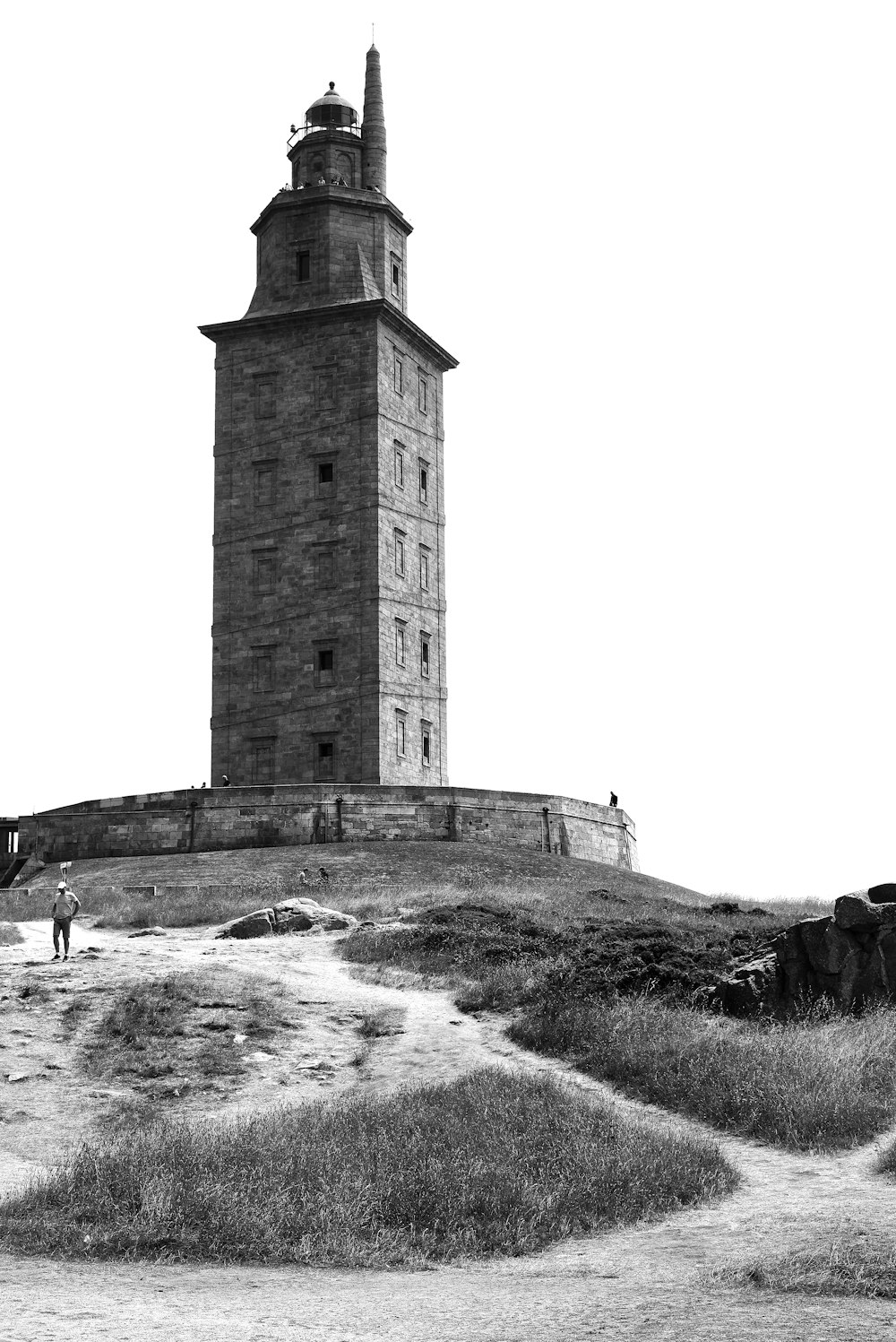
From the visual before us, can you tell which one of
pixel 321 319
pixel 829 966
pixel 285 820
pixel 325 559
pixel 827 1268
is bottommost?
pixel 827 1268

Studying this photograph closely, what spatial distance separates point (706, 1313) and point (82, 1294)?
422 centimetres

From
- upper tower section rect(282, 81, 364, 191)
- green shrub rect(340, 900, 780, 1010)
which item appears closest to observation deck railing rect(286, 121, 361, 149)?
upper tower section rect(282, 81, 364, 191)

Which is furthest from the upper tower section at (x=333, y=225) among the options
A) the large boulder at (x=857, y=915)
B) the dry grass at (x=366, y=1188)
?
the dry grass at (x=366, y=1188)

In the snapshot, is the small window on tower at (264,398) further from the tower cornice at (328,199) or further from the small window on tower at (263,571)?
the tower cornice at (328,199)

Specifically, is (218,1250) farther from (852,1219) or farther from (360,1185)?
(852,1219)

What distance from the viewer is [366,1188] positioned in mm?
12281

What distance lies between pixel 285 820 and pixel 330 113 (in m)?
27.2

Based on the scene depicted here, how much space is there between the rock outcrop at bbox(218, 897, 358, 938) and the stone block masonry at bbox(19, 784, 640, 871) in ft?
46.2

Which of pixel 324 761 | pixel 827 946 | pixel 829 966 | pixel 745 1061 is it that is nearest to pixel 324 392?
pixel 324 761

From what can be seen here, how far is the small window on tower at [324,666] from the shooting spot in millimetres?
48594

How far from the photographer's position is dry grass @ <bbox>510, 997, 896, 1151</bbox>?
15031mm

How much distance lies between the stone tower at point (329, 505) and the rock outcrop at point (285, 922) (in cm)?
1811

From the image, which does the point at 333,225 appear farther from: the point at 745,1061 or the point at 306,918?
the point at 745,1061

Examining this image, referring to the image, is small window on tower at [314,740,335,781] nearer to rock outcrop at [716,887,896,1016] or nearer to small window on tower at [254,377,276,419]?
small window on tower at [254,377,276,419]
